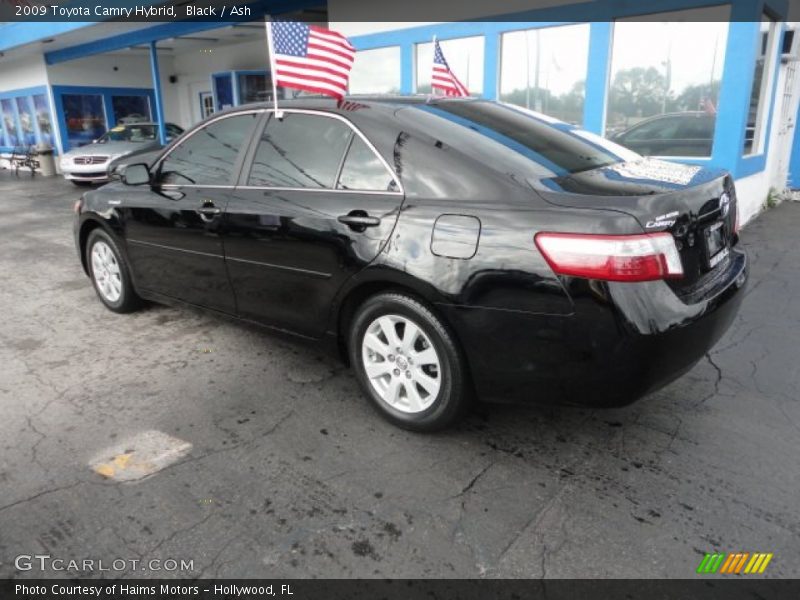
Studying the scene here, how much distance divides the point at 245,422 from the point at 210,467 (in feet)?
1.42

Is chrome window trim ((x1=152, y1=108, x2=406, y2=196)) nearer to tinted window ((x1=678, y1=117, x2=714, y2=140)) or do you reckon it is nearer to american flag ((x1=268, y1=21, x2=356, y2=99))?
american flag ((x1=268, y1=21, x2=356, y2=99))

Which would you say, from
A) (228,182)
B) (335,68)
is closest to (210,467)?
(228,182)

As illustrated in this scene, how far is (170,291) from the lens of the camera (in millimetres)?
4336

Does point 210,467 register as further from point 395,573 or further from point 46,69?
point 46,69

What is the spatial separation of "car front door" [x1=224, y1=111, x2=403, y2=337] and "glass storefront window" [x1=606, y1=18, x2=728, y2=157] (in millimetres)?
5612

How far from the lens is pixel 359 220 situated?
9.95 ft

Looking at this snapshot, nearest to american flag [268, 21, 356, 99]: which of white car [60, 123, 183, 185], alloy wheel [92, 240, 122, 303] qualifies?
alloy wheel [92, 240, 122, 303]

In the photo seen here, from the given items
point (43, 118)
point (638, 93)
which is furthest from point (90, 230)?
point (43, 118)

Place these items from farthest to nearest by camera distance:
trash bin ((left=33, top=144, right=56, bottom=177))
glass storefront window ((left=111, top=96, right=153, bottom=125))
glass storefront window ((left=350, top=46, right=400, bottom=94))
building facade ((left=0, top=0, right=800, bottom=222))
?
1. glass storefront window ((left=111, top=96, right=153, bottom=125))
2. trash bin ((left=33, top=144, right=56, bottom=177))
3. glass storefront window ((left=350, top=46, right=400, bottom=94))
4. building facade ((left=0, top=0, right=800, bottom=222))

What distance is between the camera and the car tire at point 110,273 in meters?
4.78

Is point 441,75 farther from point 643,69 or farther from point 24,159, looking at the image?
point 24,159

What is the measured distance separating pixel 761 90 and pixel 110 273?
26.1 feet

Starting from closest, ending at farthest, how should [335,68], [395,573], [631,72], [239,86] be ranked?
[395,573] < [335,68] < [631,72] < [239,86]

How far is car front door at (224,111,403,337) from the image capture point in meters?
3.06
